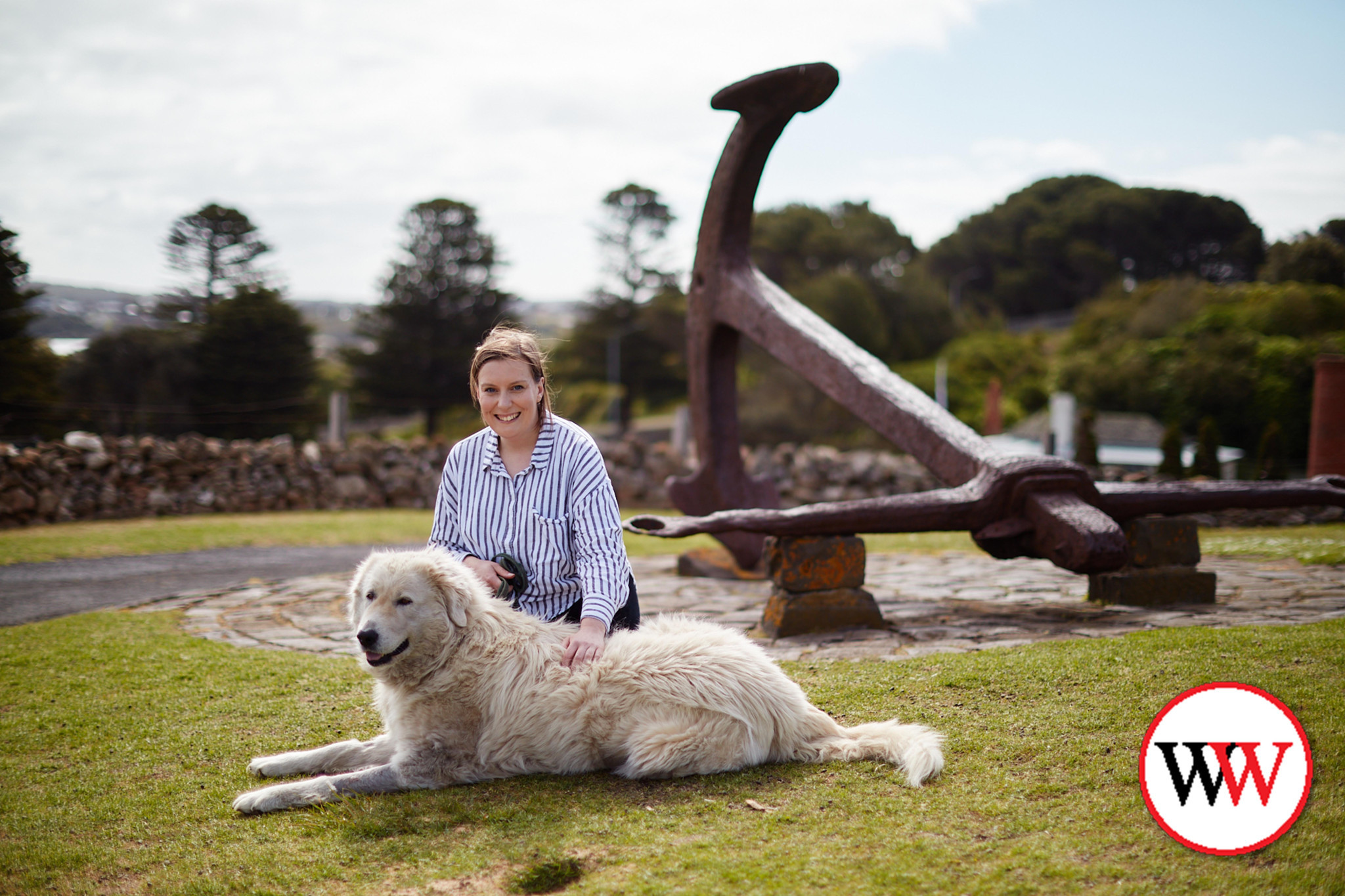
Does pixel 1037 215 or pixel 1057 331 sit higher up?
pixel 1037 215

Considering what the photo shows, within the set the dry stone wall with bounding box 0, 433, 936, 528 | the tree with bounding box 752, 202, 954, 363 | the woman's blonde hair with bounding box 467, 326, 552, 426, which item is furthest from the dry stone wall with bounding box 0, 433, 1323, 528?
the tree with bounding box 752, 202, 954, 363

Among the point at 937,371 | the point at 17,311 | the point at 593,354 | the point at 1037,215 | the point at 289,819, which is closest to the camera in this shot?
the point at 289,819

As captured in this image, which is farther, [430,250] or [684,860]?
[430,250]

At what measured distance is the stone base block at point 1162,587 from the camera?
19.1 ft

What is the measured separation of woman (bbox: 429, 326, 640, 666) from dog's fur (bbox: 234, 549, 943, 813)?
0.35 m

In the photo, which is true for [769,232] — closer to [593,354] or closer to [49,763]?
[593,354]

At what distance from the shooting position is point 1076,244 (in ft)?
184

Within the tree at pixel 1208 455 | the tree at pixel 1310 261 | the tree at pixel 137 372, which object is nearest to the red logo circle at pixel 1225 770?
the tree at pixel 1208 455

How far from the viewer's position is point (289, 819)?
10.2 feet

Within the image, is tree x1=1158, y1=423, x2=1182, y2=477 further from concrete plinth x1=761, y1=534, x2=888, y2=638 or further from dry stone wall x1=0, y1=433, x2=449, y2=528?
dry stone wall x1=0, y1=433, x2=449, y2=528

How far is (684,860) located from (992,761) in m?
1.32

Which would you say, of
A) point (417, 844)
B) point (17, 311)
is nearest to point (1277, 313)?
point (417, 844)

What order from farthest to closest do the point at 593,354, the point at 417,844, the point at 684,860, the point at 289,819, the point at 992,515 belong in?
A: the point at 593,354, the point at 992,515, the point at 289,819, the point at 417,844, the point at 684,860

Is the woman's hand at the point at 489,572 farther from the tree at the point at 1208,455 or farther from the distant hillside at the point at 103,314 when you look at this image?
the tree at the point at 1208,455
